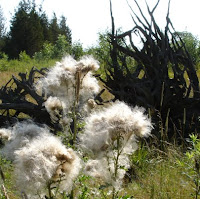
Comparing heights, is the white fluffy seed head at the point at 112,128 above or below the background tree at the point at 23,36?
below

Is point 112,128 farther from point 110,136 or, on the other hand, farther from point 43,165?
point 43,165

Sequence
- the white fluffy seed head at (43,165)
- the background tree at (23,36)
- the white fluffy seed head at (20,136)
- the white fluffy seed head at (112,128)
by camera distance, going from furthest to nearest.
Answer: the background tree at (23,36)
the white fluffy seed head at (20,136)
the white fluffy seed head at (112,128)
the white fluffy seed head at (43,165)

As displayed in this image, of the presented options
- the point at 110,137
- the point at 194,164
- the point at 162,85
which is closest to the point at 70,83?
the point at 110,137

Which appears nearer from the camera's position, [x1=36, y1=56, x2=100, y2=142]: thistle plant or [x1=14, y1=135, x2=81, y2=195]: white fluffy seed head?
[x1=14, y1=135, x2=81, y2=195]: white fluffy seed head

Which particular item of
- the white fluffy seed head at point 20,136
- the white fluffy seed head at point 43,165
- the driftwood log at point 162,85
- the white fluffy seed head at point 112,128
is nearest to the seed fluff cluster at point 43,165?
the white fluffy seed head at point 43,165

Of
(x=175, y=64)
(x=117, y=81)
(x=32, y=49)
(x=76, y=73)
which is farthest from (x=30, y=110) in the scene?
(x=32, y=49)

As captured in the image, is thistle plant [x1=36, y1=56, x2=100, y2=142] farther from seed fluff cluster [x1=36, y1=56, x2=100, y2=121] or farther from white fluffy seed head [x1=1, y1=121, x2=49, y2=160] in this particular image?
white fluffy seed head [x1=1, y1=121, x2=49, y2=160]

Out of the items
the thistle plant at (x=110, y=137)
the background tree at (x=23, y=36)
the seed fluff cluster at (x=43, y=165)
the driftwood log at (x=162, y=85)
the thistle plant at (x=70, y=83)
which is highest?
the background tree at (x=23, y=36)

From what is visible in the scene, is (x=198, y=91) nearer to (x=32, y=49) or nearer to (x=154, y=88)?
(x=154, y=88)

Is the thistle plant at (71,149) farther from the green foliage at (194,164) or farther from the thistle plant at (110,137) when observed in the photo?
the green foliage at (194,164)

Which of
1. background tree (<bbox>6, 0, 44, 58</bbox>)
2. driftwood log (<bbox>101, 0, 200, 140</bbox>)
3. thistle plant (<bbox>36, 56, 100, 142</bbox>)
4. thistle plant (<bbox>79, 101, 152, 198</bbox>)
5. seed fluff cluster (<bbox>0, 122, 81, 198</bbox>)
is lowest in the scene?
seed fluff cluster (<bbox>0, 122, 81, 198</bbox>)

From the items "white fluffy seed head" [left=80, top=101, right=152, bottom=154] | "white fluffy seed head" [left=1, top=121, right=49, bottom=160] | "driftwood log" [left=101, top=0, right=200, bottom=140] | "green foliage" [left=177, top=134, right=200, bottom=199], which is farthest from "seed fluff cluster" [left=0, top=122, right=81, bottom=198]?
"driftwood log" [left=101, top=0, right=200, bottom=140]

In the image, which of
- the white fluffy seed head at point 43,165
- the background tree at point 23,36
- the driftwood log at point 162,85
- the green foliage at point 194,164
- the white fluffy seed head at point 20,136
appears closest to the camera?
the white fluffy seed head at point 43,165

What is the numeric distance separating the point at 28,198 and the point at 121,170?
455mm
